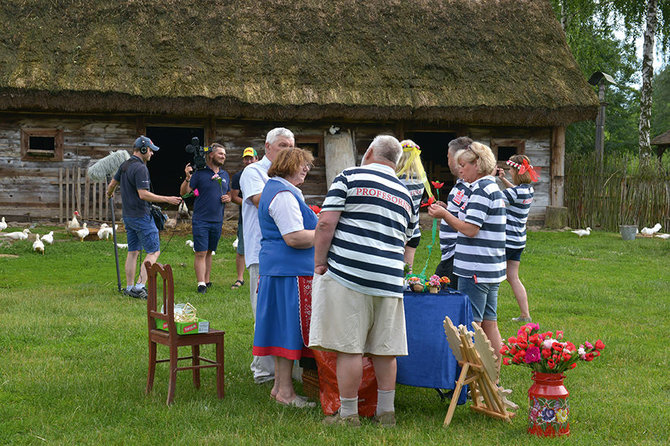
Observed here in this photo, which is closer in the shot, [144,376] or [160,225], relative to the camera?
[144,376]

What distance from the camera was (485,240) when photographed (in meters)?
4.93

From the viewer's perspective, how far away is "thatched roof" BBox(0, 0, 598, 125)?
45.9 ft

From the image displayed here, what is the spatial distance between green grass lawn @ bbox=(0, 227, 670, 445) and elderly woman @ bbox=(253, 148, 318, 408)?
32 cm

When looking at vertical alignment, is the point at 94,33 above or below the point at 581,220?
above

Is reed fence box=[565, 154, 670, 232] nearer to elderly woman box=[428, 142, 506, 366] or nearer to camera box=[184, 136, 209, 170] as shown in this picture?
camera box=[184, 136, 209, 170]

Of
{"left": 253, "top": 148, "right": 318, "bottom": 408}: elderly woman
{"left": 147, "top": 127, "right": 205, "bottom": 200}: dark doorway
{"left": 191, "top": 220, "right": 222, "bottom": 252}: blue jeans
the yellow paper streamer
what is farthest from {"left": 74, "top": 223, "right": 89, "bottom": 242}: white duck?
{"left": 253, "top": 148, "right": 318, "bottom": 408}: elderly woman

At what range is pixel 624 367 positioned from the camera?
5656 millimetres

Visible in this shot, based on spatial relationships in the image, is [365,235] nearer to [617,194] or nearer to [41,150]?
[41,150]

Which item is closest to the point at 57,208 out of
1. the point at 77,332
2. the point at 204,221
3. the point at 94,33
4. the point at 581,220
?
the point at 94,33

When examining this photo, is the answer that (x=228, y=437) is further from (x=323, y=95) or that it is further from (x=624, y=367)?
(x=323, y=95)

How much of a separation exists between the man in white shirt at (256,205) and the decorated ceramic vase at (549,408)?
6.03ft

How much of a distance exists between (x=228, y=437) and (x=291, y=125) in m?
11.8

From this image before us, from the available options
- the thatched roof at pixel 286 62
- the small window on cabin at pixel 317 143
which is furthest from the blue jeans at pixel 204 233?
the small window on cabin at pixel 317 143

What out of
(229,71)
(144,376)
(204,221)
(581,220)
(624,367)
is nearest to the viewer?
(144,376)
